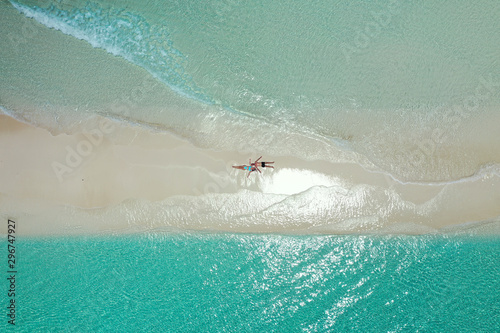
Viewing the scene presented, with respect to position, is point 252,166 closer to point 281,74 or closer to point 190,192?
point 190,192

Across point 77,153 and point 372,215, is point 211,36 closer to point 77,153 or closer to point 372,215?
point 77,153

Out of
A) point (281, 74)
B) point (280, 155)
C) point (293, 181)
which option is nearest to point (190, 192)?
point (280, 155)

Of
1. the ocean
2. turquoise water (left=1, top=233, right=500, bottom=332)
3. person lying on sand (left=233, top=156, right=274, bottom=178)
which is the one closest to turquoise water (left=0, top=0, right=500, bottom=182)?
the ocean

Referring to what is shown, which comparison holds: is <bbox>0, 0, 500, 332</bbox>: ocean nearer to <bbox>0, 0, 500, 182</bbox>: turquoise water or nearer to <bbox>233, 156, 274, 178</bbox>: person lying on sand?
<bbox>0, 0, 500, 182</bbox>: turquoise water

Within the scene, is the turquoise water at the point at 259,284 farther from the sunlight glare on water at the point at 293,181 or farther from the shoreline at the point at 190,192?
the sunlight glare on water at the point at 293,181

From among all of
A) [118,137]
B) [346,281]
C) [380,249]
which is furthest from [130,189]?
[380,249]

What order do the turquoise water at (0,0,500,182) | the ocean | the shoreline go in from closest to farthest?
the ocean, the shoreline, the turquoise water at (0,0,500,182)

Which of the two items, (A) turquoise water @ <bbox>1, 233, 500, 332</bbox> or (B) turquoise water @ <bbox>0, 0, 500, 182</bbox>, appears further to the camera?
(B) turquoise water @ <bbox>0, 0, 500, 182</bbox>
